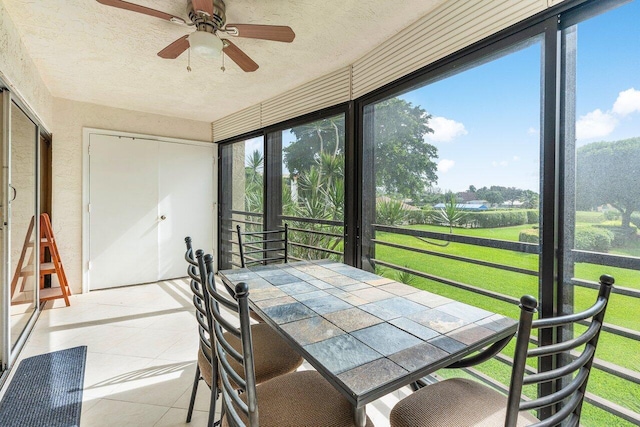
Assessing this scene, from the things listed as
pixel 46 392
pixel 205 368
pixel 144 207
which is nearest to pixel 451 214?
pixel 205 368

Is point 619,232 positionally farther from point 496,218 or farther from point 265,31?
point 265,31

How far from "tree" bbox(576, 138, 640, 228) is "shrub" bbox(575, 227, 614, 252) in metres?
0.08

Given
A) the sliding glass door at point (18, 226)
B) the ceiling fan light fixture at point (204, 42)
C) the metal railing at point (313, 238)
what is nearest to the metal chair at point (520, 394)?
the metal railing at point (313, 238)

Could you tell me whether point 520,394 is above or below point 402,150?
below

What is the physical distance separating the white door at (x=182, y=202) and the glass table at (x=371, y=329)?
3156 mm

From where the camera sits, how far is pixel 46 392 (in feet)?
5.90

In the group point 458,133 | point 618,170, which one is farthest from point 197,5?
point 618,170

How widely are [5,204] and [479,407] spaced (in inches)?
117

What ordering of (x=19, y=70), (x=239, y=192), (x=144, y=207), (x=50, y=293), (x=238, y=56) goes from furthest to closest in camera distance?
(x=239, y=192) < (x=144, y=207) < (x=50, y=293) < (x=19, y=70) < (x=238, y=56)

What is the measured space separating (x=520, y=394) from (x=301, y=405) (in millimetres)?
680

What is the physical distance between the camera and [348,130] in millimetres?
2646

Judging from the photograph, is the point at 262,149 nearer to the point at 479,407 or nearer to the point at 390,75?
the point at 390,75

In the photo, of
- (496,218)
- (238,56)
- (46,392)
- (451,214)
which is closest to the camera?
(496,218)

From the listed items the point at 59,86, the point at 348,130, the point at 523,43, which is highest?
the point at 59,86
